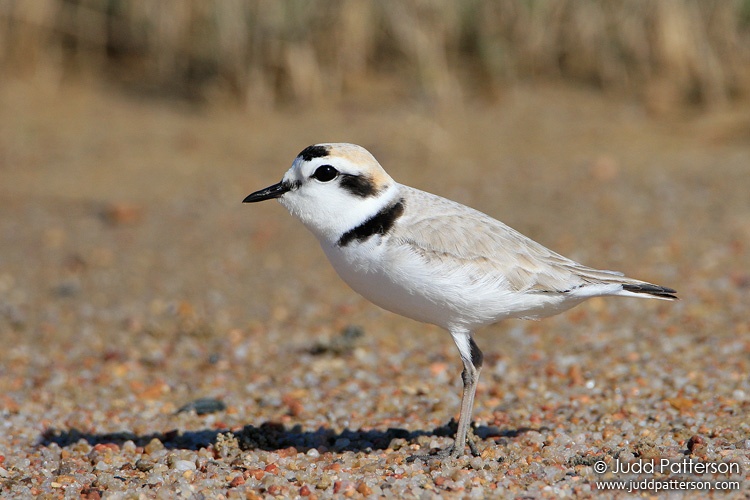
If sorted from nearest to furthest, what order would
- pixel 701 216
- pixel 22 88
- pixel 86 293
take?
pixel 86 293 → pixel 701 216 → pixel 22 88

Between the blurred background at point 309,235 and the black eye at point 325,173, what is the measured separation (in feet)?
5.16

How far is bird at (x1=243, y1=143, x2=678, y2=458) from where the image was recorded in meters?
4.44

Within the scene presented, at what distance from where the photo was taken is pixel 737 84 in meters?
12.1

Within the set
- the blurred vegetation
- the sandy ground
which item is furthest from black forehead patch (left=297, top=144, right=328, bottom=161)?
the blurred vegetation

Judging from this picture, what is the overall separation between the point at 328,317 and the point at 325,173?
306 cm

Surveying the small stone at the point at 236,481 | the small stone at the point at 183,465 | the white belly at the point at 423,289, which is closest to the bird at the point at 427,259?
the white belly at the point at 423,289

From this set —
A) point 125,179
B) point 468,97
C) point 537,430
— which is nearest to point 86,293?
point 125,179

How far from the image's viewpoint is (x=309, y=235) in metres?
9.34

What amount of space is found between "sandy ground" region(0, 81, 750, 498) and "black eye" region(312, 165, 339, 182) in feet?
4.69

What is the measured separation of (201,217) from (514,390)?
5171 mm

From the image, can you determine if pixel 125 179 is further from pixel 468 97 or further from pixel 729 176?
pixel 729 176

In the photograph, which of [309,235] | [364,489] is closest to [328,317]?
[309,235]

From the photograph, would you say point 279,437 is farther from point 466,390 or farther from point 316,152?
point 316,152

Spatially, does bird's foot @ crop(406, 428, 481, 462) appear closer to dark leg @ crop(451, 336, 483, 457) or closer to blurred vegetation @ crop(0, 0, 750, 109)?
dark leg @ crop(451, 336, 483, 457)
